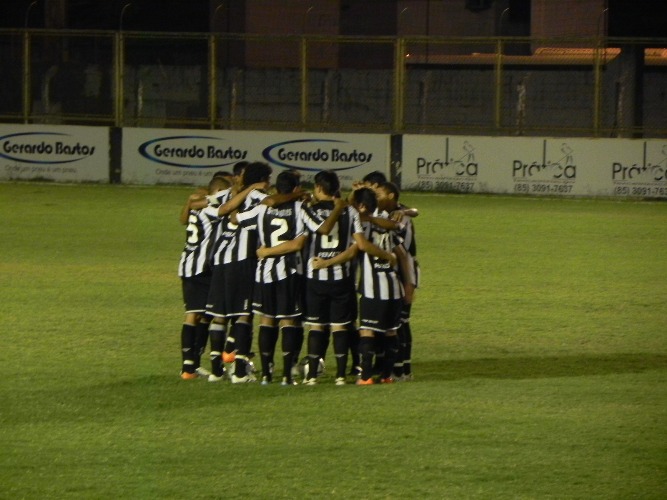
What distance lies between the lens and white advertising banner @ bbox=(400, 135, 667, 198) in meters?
24.2

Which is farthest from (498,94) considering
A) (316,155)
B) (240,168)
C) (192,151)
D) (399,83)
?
(240,168)

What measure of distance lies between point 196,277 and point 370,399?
5.78 feet

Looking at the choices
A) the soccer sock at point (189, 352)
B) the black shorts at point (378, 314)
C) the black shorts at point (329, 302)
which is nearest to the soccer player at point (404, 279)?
the black shorts at point (378, 314)

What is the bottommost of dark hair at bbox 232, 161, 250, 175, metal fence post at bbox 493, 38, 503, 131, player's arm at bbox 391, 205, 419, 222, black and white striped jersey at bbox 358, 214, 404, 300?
black and white striped jersey at bbox 358, 214, 404, 300

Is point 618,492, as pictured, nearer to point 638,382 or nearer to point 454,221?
point 638,382

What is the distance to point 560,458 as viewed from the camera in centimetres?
733

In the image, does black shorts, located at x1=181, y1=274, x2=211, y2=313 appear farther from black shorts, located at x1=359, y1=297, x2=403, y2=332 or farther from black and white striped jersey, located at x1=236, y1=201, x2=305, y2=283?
black shorts, located at x1=359, y1=297, x2=403, y2=332

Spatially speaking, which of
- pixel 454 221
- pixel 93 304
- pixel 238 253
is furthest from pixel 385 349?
pixel 454 221

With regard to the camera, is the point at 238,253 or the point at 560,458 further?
the point at 238,253

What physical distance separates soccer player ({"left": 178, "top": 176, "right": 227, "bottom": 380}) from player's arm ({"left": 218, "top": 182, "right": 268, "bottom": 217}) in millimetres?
138

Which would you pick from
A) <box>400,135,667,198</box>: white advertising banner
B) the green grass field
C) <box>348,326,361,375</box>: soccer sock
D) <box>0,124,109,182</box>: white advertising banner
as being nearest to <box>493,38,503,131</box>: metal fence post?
<box>400,135,667,198</box>: white advertising banner

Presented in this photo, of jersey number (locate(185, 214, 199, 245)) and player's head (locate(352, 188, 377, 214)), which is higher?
player's head (locate(352, 188, 377, 214))

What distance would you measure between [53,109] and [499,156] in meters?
11.6

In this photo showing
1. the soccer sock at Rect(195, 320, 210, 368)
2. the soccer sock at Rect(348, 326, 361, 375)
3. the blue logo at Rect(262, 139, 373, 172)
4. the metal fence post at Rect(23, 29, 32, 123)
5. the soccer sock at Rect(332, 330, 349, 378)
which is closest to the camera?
the soccer sock at Rect(332, 330, 349, 378)
